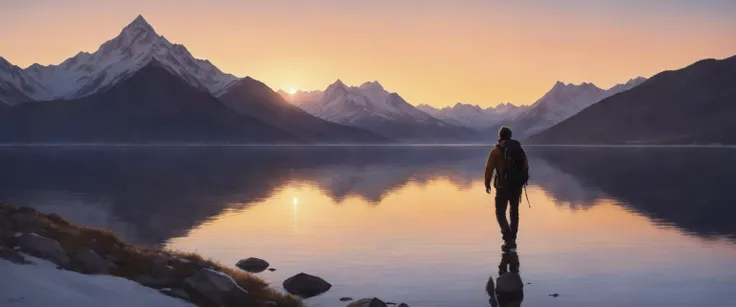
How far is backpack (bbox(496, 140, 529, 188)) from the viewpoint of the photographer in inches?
867

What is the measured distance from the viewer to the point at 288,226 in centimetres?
3566

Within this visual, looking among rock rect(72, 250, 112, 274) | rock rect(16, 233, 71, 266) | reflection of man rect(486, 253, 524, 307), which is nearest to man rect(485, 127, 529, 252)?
reflection of man rect(486, 253, 524, 307)

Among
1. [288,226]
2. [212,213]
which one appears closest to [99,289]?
[288,226]

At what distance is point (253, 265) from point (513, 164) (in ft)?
30.7

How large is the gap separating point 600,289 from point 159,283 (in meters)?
12.3

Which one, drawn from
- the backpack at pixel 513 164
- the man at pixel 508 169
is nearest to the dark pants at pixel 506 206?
the man at pixel 508 169

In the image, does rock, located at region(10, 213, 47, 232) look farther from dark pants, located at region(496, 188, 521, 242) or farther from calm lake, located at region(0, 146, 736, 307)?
dark pants, located at region(496, 188, 521, 242)

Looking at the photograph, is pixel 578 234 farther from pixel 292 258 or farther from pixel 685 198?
pixel 685 198

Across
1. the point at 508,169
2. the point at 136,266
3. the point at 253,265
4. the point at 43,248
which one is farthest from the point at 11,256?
the point at 508,169

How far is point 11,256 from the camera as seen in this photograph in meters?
15.0

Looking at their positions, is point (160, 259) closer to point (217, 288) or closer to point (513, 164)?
point (217, 288)

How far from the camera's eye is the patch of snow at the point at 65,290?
12.8 meters

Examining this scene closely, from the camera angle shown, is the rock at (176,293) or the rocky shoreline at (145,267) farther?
the rocky shoreline at (145,267)

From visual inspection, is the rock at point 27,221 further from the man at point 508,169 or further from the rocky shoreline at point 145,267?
the man at point 508,169
